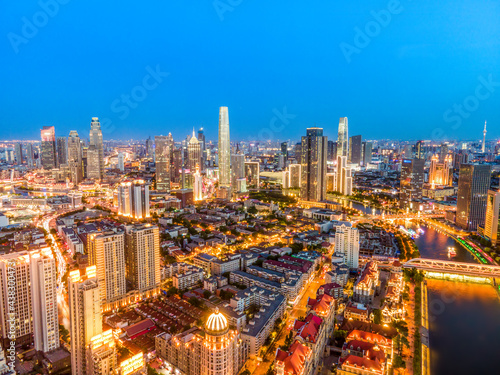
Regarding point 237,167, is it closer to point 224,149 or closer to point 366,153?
point 224,149

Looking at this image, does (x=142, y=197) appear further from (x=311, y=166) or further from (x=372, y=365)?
(x=372, y=365)

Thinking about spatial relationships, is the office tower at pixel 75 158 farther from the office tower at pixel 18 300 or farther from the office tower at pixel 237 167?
the office tower at pixel 18 300

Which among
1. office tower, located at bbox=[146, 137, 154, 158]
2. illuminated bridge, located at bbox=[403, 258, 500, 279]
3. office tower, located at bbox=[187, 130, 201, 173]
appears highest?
office tower, located at bbox=[146, 137, 154, 158]

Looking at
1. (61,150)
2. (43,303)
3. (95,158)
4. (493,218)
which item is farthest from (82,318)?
(61,150)

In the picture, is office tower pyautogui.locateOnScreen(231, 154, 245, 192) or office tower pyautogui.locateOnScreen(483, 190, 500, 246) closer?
office tower pyautogui.locateOnScreen(483, 190, 500, 246)

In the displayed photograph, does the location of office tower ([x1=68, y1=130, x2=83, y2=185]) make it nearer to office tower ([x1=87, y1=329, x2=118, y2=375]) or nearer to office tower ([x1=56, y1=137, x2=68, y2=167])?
office tower ([x1=56, y1=137, x2=68, y2=167])

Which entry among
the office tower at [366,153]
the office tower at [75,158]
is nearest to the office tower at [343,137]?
the office tower at [366,153]

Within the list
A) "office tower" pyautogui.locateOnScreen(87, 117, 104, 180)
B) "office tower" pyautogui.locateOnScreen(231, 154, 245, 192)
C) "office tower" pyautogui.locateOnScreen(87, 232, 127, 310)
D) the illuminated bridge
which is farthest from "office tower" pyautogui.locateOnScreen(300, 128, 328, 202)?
"office tower" pyautogui.locateOnScreen(87, 117, 104, 180)
